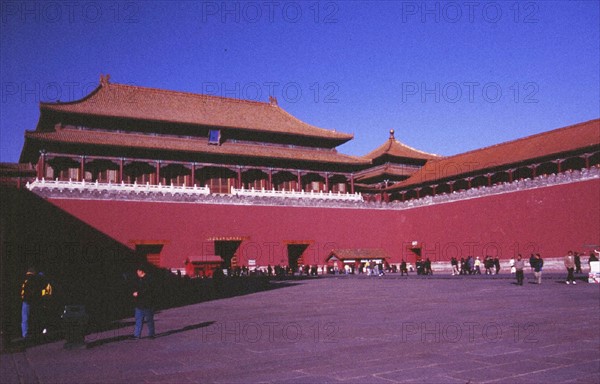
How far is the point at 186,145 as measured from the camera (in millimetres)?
31094

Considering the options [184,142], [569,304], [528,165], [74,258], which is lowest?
[569,304]

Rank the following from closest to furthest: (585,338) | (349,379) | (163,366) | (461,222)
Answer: (349,379) → (163,366) → (585,338) → (461,222)

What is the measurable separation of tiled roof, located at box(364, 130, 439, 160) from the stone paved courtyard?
29926mm

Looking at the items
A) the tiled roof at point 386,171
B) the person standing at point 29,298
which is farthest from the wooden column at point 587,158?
the person standing at point 29,298

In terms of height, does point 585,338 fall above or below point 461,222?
below

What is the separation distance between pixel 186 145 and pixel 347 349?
87.1 ft

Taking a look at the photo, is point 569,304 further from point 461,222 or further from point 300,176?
point 300,176

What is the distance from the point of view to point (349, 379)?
177 inches

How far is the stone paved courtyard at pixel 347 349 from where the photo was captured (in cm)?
472

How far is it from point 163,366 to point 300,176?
29574 millimetres

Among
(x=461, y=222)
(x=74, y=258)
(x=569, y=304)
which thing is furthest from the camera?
(x=461, y=222)

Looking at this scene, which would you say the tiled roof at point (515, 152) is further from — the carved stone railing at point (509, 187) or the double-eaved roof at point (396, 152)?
the double-eaved roof at point (396, 152)

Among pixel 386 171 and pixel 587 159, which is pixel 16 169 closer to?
pixel 386 171

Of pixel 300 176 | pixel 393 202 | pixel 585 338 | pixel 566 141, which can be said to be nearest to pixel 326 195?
pixel 300 176
